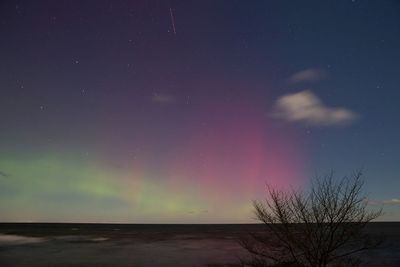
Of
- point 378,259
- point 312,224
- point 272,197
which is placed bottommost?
point 378,259

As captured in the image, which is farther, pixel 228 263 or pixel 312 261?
pixel 228 263

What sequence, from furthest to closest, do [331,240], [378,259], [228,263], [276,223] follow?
[378,259] < [228,263] < [276,223] < [331,240]

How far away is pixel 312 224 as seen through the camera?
603 inches

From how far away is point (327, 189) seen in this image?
1491cm

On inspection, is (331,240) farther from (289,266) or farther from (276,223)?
(289,266)

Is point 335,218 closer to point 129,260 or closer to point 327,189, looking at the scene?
point 327,189

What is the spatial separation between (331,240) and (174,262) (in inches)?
1143

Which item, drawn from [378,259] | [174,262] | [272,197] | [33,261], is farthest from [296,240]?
[33,261]

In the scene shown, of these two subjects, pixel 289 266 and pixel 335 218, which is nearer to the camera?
pixel 335 218

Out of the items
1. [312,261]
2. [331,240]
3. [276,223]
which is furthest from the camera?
[276,223]

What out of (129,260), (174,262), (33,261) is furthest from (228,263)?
(33,261)

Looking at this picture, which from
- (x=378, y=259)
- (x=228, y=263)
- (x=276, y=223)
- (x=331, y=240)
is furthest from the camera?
(x=378, y=259)

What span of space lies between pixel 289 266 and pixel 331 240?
12.4 feet

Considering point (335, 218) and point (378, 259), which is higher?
point (335, 218)
